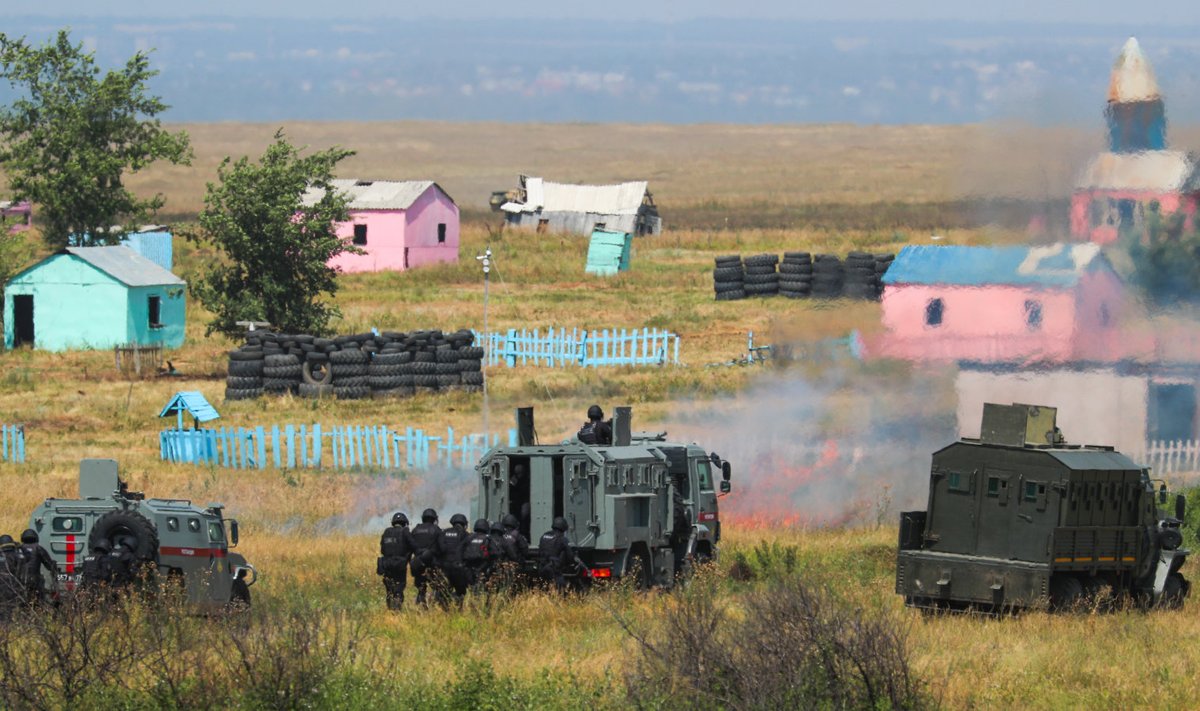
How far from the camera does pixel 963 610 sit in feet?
72.4

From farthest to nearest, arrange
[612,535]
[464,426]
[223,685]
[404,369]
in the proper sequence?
1. [404,369]
2. [464,426]
3. [612,535]
4. [223,685]

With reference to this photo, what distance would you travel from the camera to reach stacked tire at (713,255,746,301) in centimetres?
6112

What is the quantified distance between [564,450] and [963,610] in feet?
16.8

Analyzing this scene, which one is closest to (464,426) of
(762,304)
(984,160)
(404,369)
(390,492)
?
(404,369)

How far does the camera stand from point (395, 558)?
2195 centimetres

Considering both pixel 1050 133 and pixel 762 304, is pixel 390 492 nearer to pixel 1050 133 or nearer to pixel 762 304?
pixel 1050 133

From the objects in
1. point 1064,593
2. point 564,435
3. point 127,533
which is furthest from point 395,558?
point 564,435

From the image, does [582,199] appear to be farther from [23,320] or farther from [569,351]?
[569,351]

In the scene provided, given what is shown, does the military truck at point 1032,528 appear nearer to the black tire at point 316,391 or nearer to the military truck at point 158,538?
the military truck at point 158,538

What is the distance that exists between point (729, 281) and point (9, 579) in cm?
4330

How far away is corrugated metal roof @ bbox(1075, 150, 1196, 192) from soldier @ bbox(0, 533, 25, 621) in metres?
19.5

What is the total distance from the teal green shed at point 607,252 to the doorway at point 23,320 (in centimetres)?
2432

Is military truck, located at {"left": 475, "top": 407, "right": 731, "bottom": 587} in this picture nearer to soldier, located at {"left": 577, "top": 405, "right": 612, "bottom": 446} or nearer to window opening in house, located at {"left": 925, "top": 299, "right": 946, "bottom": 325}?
soldier, located at {"left": 577, "top": 405, "right": 612, "bottom": 446}

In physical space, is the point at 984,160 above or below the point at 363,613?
above
